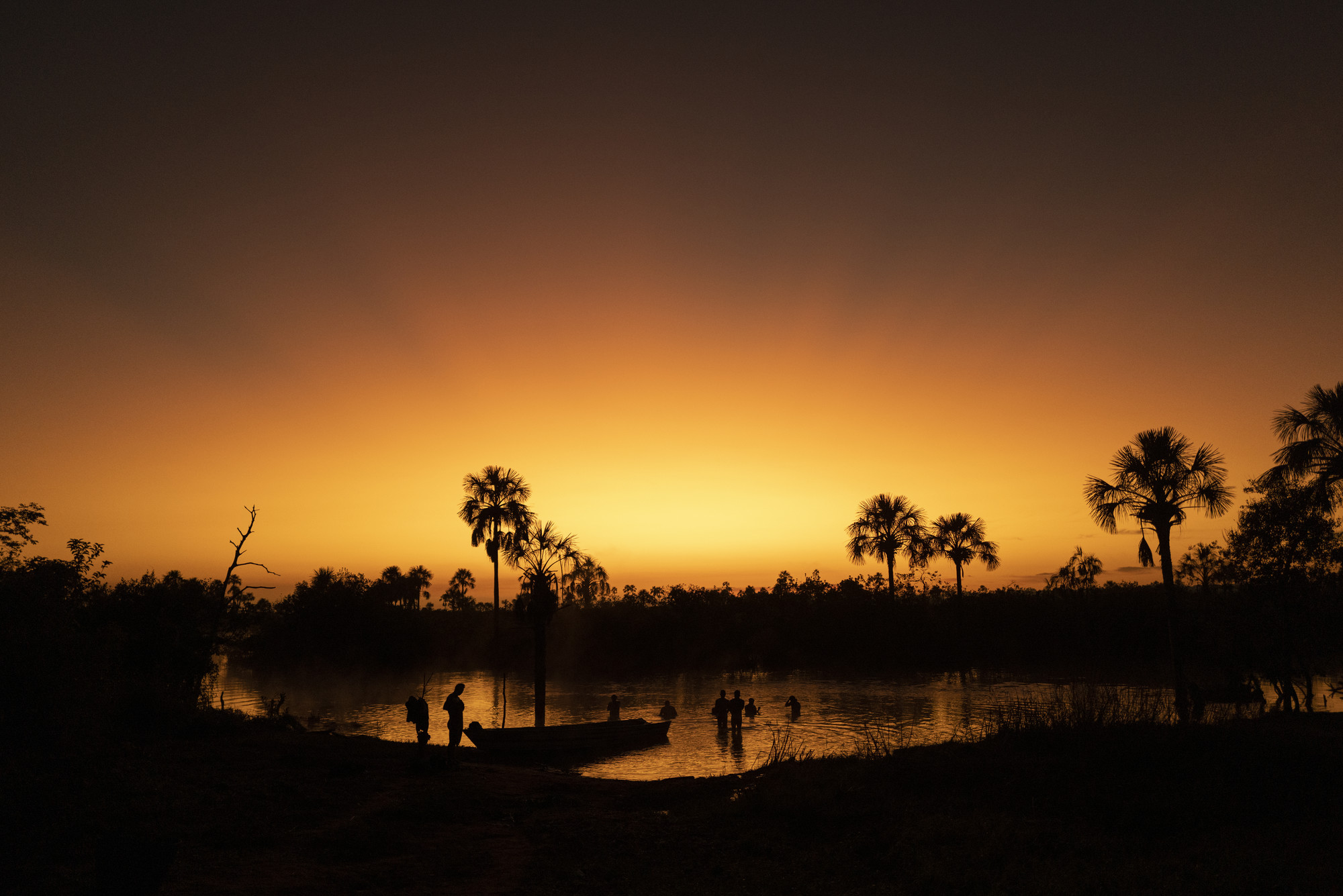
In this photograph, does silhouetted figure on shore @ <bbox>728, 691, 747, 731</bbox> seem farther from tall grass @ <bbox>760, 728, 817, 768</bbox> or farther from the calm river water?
tall grass @ <bbox>760, 728, 817, 768</bbox>

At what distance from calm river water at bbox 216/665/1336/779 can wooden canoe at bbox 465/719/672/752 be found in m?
0.88

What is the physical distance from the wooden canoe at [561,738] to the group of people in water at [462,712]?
93 cm

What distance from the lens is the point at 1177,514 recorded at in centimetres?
2789

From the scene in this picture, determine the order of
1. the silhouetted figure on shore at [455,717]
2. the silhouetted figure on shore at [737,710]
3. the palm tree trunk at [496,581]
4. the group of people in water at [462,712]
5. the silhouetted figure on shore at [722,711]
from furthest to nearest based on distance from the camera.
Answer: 1. the palm tree trunk at [496,581]
2. the silhouetted figure on shore at [722,711]
3. the silhouetted figure on shore at [737,710]
4. the group of people in water at [462,712]
5. the silhouetted figure on shore at [455,717]

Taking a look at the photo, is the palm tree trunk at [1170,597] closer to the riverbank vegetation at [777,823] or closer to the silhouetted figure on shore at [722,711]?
the riverbank vegetation at [777,823]

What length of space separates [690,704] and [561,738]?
18322mm

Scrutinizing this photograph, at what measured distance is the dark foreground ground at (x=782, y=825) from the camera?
966cm

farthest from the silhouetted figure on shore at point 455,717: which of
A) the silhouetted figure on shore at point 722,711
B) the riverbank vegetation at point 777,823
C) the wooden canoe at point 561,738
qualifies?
the silhouetted figure on shore at point 722,711

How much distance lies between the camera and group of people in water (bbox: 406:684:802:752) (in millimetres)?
20797

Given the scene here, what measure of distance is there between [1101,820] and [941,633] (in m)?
60.2

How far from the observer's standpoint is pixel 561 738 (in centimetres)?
2792

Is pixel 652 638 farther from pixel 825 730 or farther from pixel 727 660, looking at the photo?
pixel 825 730

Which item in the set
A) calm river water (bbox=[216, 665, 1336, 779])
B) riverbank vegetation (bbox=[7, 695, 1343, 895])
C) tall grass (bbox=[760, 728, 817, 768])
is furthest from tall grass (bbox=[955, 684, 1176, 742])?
tall grass (bbox=[760, 728, 817, 768])

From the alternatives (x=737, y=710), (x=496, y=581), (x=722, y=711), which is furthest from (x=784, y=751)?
(x=496, y=581)
